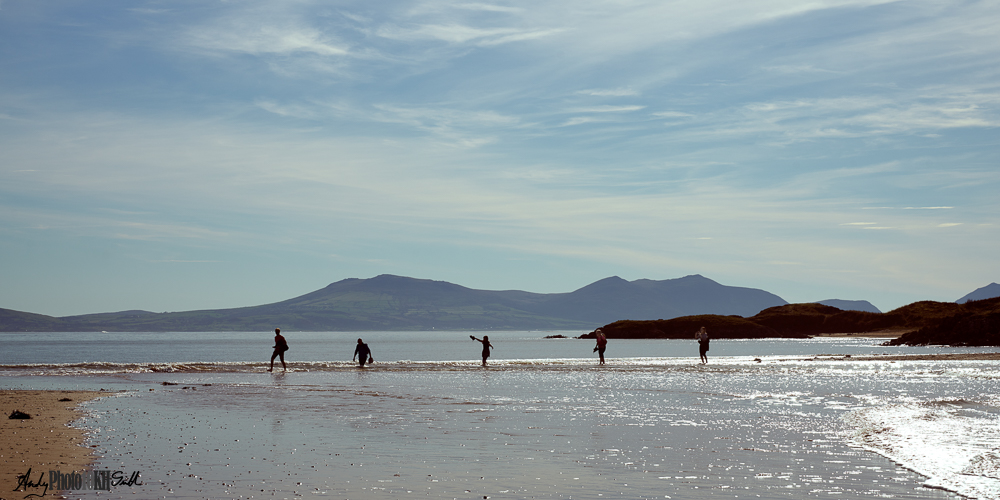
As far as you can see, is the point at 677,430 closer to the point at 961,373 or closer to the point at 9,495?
the point at 9,495

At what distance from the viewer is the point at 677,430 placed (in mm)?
15031

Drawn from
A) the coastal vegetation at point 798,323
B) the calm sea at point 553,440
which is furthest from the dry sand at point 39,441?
the coastal vegetation at point 798,323

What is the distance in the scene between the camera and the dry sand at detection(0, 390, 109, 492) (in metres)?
10.6

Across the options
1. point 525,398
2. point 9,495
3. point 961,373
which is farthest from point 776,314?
point 9,495

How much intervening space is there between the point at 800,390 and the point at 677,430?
1169 centimetres
